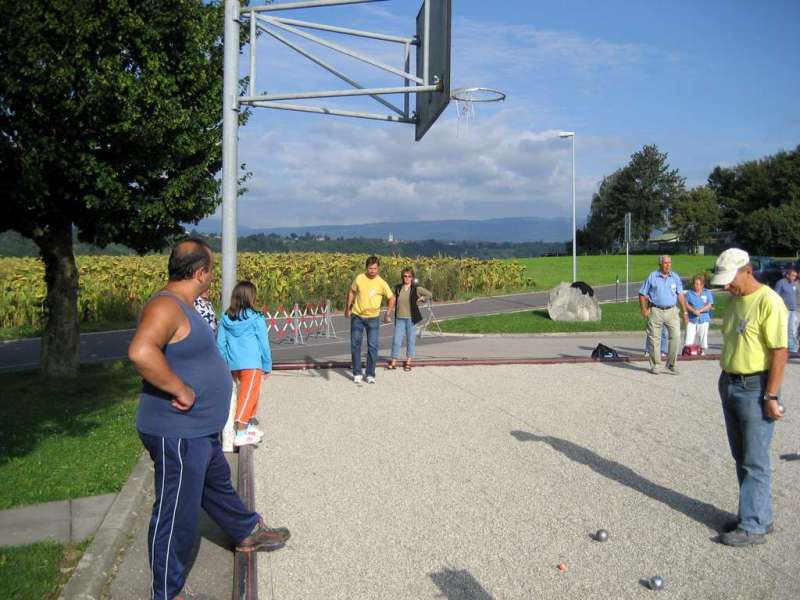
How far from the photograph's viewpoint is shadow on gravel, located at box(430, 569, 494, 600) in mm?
4598

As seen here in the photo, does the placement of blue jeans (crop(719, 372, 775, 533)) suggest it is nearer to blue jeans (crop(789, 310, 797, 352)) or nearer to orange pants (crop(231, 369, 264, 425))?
orange pants (crop(231, 369, 264, 425))

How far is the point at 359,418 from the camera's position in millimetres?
9750

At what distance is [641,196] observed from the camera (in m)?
108

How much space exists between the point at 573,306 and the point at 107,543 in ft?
64.2

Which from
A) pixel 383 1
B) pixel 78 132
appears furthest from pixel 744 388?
pixel 78 132

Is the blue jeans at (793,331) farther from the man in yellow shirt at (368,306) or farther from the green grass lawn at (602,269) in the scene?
the green grass lawn at (602,269)

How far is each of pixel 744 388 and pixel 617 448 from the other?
276 centimetres

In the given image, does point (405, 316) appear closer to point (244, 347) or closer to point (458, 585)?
point (244, 347)

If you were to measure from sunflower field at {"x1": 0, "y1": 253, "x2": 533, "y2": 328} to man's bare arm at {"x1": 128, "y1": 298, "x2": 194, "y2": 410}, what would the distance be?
20098mm

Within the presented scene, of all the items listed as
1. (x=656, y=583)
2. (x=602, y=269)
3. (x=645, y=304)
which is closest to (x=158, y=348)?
(x=656, y=583)

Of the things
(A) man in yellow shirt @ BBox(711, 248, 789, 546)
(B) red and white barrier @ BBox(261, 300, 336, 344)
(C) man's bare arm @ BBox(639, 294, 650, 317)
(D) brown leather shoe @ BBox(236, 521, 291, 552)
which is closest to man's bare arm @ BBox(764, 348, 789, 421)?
(A) man in yellow shirt @ BBox(711, 248, 789, 546)

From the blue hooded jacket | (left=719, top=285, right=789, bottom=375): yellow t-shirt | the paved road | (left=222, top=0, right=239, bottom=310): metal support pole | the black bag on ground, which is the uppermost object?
(left=222, top=0, right=239, bottom=310): metal support pole

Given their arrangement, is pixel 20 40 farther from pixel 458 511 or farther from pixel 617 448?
pixel 617 448

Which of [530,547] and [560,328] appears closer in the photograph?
[530,547]
